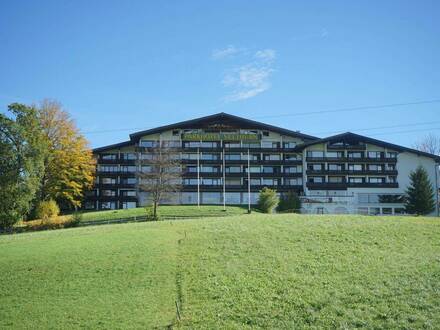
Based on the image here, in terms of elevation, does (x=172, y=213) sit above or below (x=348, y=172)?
below

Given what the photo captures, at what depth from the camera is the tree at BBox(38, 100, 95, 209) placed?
60938 millimetres

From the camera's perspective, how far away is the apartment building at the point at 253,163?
7819 centimetres

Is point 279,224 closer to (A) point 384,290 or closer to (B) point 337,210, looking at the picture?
(A) point 384,290

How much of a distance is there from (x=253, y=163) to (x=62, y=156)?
33364 millimetres

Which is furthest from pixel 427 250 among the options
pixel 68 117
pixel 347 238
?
pixel 68 117

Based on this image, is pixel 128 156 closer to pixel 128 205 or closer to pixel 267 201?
pixel 128 205

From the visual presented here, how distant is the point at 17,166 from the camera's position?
1834 inches

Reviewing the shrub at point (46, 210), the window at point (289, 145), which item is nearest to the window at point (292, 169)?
the window at point (289, 145)

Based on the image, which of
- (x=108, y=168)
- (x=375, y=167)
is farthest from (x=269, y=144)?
(x=108, y=168)

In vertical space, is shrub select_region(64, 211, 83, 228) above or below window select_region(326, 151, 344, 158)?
below

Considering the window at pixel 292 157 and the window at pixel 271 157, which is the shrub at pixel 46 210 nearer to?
the window at pixel 271 157

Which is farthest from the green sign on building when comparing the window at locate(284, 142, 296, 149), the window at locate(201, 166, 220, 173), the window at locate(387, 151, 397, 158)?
the window at locate(387, 151, 397, 158)

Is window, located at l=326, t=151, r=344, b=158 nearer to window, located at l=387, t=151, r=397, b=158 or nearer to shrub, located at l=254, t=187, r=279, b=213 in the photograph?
window, located at l=387, t=151, r=397, b=158

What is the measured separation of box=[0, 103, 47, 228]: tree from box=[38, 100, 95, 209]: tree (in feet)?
38.3
